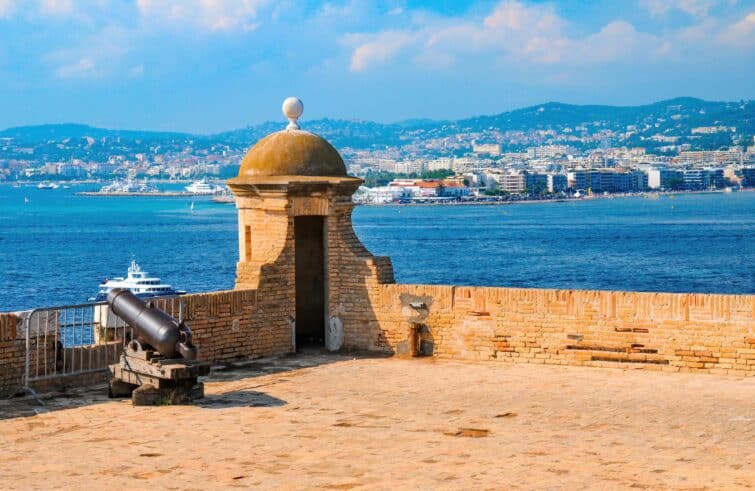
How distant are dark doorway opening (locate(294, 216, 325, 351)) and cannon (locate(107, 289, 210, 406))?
11.3ft

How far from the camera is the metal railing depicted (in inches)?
406

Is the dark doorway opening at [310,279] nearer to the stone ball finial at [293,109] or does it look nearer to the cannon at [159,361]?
the stone ball finial at [293,109]

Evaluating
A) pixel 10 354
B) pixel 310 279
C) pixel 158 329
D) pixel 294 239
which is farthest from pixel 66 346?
pixel 310 279

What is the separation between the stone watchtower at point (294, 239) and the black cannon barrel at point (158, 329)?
7.91ft

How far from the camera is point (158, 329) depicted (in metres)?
9.64

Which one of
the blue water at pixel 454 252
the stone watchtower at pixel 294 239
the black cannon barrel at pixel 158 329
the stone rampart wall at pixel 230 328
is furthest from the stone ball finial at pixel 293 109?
the blue water at pixel 454 252

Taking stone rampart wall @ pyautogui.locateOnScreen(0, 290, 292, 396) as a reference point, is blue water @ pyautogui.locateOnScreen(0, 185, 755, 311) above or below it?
below

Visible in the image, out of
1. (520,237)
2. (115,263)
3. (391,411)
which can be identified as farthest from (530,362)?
(520,237)

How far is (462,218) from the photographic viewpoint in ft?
472

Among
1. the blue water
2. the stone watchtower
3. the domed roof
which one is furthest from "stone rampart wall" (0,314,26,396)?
the blue water

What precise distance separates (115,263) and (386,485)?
224 feet

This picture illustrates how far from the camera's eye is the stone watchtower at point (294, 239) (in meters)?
12.5

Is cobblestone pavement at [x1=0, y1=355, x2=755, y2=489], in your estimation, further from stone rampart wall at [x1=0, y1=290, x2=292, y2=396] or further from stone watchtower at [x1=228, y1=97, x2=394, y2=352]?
stone watchtower at [x1=228, y1=97, x2=394, y2=352]

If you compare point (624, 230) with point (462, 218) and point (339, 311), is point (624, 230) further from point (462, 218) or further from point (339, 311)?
point (339, 311)
